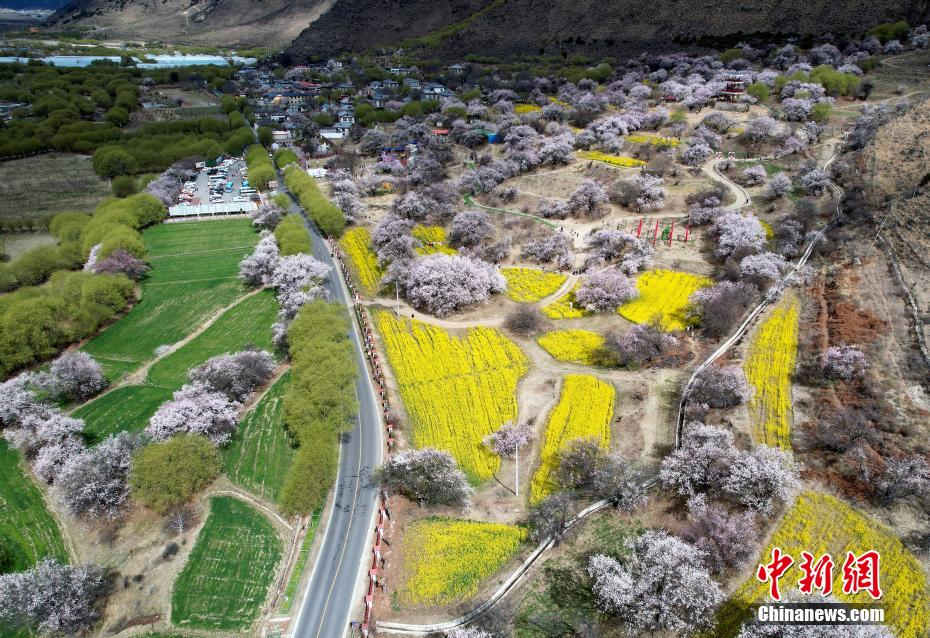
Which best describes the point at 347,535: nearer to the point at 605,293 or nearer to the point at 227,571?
the point at 227,571

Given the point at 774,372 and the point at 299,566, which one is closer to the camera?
the point at 299,566

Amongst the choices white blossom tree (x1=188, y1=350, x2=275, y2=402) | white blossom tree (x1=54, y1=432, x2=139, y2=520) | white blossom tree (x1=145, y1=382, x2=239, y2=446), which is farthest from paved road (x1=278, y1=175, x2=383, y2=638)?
white blossom tree (x1=54, y1=432, x2=139, y2=520)

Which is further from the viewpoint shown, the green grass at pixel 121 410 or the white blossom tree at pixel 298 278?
the white blossom tree at pixel 298 278

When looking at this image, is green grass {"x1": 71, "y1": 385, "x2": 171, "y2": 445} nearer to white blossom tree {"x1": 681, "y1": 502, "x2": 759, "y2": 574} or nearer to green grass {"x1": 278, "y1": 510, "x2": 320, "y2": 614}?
green grass {"x1": 278, "y1": 510, "x2": 320, "y2": 614}

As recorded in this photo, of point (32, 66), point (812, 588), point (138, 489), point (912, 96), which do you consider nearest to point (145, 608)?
point (138, 489)

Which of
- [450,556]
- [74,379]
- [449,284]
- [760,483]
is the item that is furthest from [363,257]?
[760,483]

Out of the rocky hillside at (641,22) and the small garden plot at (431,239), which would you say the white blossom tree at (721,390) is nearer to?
the small garden plot at (431,239)

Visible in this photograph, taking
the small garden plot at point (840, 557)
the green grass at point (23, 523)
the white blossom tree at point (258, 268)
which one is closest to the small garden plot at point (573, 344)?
the small garden plot at point (840, 557)
